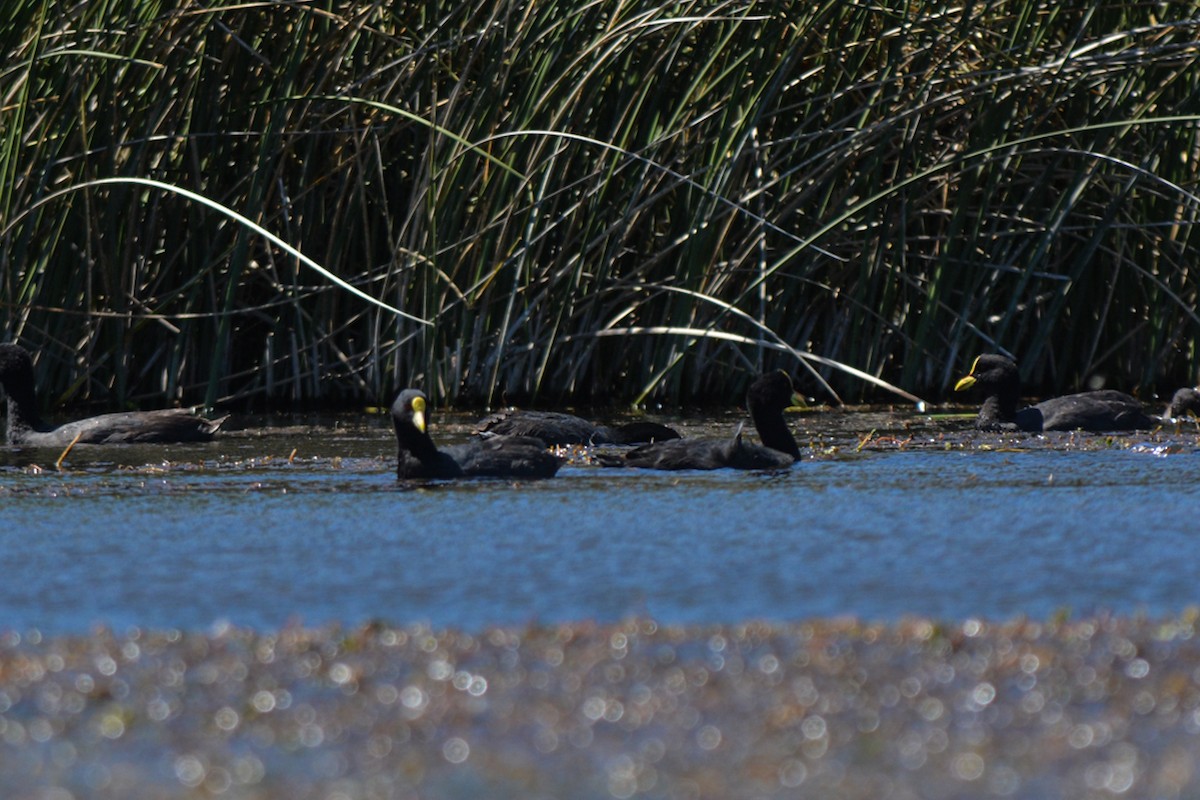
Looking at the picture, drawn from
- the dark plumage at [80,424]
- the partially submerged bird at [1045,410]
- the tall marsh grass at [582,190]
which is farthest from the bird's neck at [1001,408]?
the dark plumage at [80,424]

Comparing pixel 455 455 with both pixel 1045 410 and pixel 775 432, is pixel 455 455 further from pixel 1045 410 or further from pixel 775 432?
pixel 1045 410

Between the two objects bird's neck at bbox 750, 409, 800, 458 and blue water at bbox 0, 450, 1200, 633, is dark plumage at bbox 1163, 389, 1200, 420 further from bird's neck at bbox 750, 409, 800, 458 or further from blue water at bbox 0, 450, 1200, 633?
bird's neck at bbox 750, 409, 800, 458

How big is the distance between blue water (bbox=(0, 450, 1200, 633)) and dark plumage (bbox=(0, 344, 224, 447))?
1521mm

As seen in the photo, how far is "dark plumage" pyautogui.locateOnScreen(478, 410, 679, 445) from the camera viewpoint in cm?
1016

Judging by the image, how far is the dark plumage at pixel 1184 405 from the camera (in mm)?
11297

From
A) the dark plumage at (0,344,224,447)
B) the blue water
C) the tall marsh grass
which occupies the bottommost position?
the blue water

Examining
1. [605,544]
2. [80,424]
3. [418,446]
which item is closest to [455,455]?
[418,446]

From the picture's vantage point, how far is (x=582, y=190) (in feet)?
38.3

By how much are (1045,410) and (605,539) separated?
4.79 metres

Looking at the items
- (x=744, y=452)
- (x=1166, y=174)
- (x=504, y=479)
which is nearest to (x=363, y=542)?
(x=504, y=479)

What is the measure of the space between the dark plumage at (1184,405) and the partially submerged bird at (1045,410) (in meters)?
0.29

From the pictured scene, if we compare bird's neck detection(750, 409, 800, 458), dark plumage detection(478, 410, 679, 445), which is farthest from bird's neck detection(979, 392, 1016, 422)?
dark plumage detection(478, 410, 679, 445)

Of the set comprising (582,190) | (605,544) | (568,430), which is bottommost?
(605,544)

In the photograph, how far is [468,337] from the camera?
476 inches
